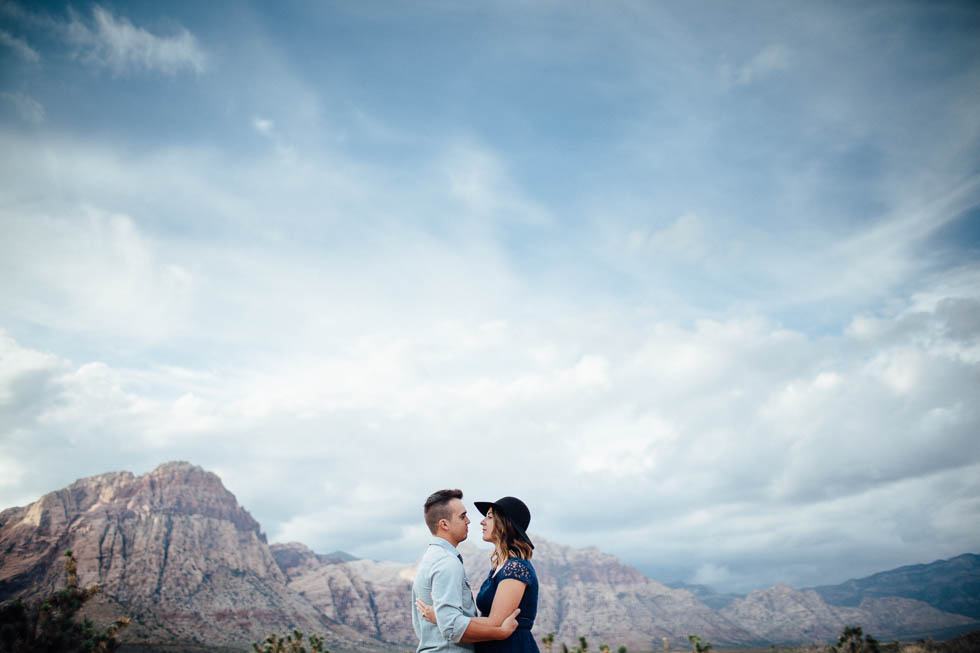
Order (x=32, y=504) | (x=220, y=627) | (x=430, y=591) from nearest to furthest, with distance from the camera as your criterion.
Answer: (x=430, y=591)
(x=220, y=627)
(x=32, y=504)

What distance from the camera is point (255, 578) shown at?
556 ft

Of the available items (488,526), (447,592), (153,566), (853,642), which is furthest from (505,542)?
(153,566)

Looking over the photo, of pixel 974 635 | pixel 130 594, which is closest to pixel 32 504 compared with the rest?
pixel 130 594

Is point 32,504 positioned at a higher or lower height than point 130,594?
higher

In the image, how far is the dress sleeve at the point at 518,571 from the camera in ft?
17.2

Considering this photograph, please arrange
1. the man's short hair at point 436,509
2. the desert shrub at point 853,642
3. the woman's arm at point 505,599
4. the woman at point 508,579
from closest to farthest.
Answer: the woman's arm at point 505,599
the woman at point 508,579
the man's short hair at point 436,509
the desert shrub at point 853,642

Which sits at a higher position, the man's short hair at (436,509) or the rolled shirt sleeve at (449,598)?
the man's short hair at (436,509)

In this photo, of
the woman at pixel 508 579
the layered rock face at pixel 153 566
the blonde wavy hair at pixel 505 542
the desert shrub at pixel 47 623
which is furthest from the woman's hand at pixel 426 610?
the layered rock face at pixel 153 566

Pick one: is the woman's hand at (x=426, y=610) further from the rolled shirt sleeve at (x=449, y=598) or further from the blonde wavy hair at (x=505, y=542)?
the blonde wavy hair at (x=505, y=542)

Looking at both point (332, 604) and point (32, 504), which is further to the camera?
point (332, 604)

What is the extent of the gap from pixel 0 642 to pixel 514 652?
2672 cm

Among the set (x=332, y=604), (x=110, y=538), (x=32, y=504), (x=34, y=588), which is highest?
(x=32, y=504)

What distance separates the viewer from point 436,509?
5.44 m

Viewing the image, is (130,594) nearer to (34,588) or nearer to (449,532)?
(34,588)
